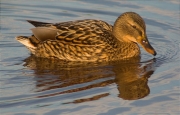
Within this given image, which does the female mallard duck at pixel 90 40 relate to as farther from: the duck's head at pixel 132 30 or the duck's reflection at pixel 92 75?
the duck's reflection at pixel 92 75

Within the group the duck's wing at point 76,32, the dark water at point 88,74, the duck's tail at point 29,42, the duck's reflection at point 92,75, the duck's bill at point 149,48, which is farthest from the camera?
the duck's tail at point 29,42

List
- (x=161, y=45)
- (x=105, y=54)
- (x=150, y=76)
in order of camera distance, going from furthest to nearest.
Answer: (x=161, y=45)
(x=105, y=54)
(x=150, y=76)

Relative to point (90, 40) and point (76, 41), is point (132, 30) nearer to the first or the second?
point (90, 40)

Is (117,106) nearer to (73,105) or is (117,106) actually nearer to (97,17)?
(73,105)

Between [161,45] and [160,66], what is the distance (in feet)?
4.70

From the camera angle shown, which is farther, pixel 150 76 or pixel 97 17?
pixel 97 17

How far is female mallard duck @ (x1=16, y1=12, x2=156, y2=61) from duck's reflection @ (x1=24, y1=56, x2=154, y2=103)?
0.19 metres

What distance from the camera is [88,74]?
10.8m

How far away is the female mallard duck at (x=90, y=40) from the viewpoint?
11.7 metres

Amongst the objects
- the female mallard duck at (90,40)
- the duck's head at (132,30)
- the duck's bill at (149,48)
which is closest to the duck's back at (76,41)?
the female mallard duck at (90,40)

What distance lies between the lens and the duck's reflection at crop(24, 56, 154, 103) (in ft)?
32.5

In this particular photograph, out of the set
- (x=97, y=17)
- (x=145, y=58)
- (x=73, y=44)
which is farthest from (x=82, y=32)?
(x=97, y=17)

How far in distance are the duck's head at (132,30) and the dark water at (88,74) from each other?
1.07 feet

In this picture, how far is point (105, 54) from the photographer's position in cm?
1168
